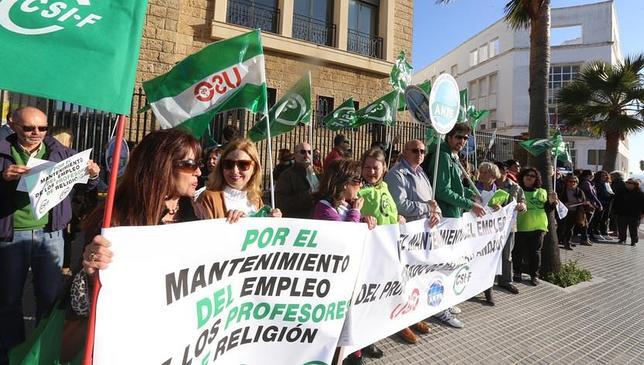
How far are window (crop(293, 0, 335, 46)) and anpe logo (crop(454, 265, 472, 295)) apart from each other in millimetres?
12645

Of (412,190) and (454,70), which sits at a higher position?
(454,70)

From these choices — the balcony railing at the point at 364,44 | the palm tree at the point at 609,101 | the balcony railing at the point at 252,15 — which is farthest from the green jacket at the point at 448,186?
the palm tree at the point at 609,101

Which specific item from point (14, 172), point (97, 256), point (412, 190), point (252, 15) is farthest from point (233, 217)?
point (252, 15)

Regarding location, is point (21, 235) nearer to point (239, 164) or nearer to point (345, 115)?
point (239, 164)

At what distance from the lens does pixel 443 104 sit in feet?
14.3

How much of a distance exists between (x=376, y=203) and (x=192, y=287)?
75.4 inches


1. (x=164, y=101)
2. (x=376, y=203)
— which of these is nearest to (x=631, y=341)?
(x=376, y=203)

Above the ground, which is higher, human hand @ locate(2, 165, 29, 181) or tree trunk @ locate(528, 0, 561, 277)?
tree trunk @ locate(528, 0, 561, 277)

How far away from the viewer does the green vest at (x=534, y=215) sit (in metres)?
6.00

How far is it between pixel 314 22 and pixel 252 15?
2.52m

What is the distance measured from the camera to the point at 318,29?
50.5 feet

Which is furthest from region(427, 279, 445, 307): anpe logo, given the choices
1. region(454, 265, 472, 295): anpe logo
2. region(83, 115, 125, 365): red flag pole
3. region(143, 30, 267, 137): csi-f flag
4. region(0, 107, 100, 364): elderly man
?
region(0, 107, 100, 364): elderly man

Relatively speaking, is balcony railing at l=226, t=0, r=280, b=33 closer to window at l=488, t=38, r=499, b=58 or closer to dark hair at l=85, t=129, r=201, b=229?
dark hair at l=85, t=129, r=201, b=229

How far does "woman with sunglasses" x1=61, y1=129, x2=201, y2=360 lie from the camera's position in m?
1.76
